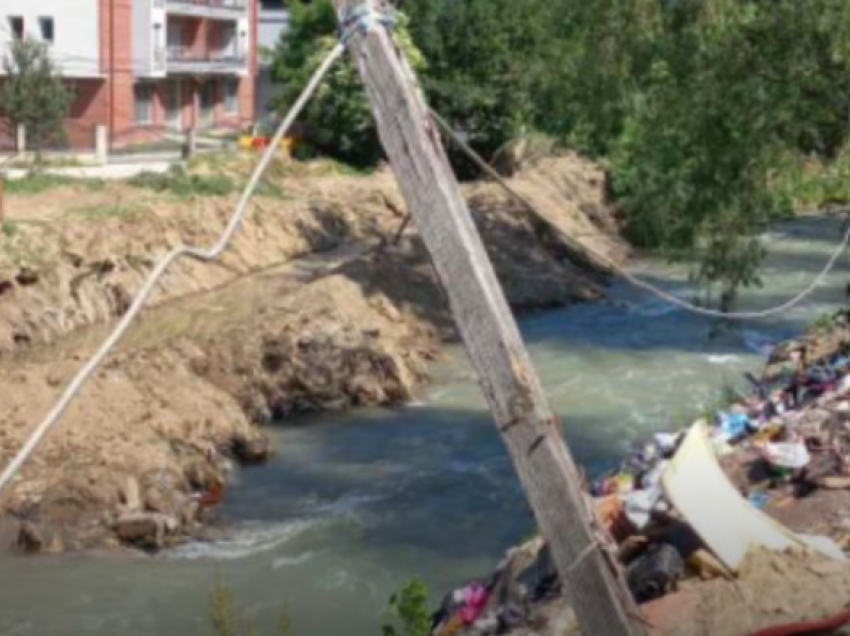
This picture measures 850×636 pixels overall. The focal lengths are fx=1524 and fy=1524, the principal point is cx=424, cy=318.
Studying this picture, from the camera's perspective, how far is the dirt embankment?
1462 cm

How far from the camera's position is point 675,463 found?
763 centimetres

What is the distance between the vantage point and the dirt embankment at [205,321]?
1462cm

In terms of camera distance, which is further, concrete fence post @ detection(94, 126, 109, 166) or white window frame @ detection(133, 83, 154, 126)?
white window frame @ detection(133, 83, 154, 126)

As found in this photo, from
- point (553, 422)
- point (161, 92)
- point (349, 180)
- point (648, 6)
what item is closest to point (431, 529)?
point (648, 6)

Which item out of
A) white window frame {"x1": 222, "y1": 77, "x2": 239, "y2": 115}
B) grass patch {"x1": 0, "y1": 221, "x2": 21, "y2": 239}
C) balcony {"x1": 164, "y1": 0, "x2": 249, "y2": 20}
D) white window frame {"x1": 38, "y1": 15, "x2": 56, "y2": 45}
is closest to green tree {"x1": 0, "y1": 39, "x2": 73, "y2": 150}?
white window frame {"x1": 38, "y1": 15, "x2": 56, "y2": 45}

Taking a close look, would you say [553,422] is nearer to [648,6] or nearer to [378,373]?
[648,6]

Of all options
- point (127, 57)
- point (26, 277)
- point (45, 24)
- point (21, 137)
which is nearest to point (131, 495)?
point (26, 277)

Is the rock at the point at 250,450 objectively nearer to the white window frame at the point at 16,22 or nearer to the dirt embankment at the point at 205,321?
the dirt embankment at the point at 205,321

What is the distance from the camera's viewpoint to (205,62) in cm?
4338

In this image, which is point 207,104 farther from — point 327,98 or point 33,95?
point 33,95

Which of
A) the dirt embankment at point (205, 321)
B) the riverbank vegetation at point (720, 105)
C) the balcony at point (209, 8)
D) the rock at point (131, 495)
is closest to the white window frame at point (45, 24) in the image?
the balcony at point (209, 8)

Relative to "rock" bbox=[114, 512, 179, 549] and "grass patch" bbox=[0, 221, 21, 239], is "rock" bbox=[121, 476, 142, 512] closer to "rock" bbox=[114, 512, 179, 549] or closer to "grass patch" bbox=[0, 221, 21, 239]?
"rock" bbox=[114, 512, 179, 549]

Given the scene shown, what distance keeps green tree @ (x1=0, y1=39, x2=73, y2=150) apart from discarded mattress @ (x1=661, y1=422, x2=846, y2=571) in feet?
87.9

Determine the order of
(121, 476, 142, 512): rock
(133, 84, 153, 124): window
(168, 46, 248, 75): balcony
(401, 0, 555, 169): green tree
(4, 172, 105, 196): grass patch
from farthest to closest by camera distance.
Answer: (168, 46, 248, 75): balcony, (133, 84, 153, 124): window, (401, 0, 555, 169): green tree, (4, 172, 105, 196): grass patch, (121, 476, 142, 512): rock
